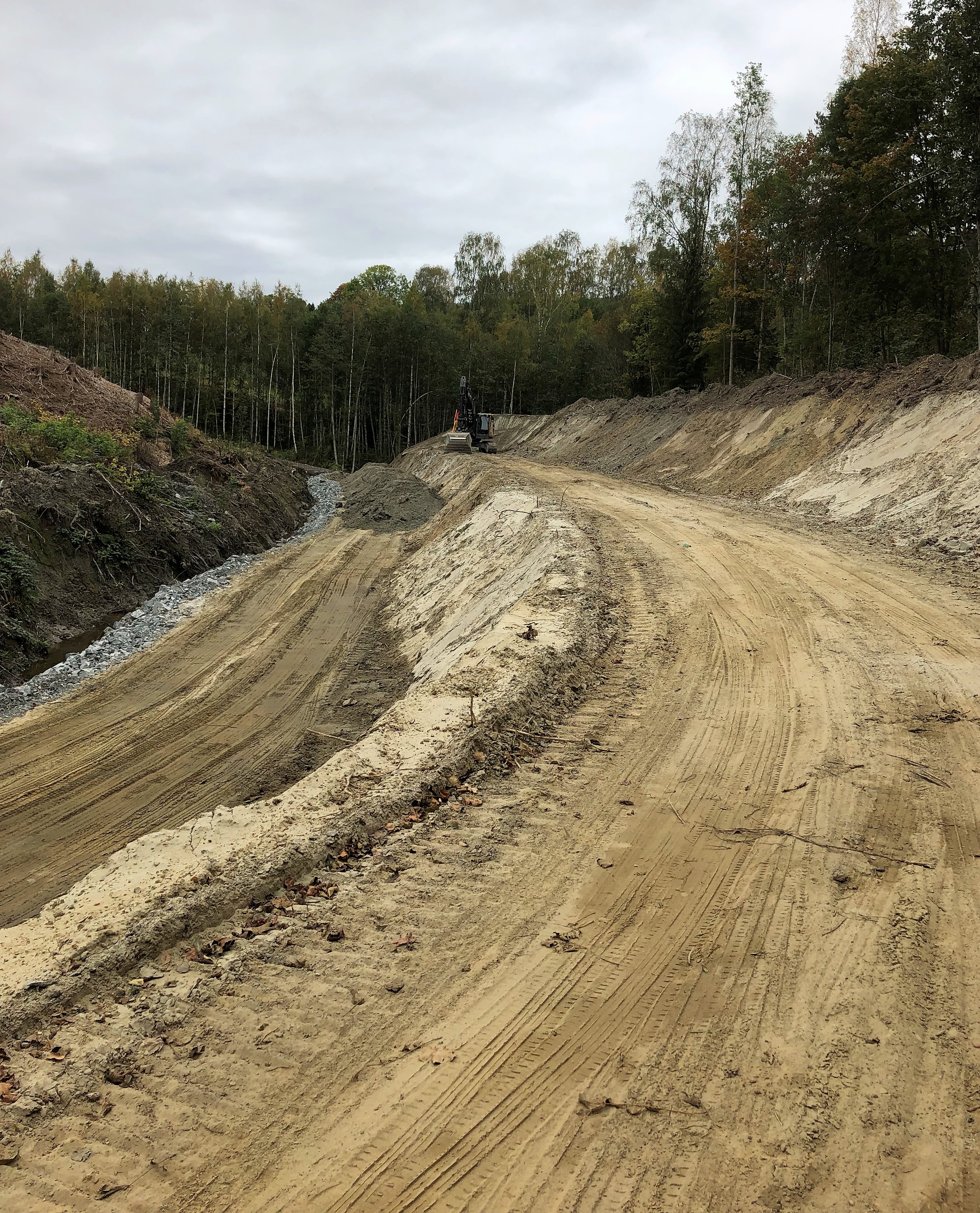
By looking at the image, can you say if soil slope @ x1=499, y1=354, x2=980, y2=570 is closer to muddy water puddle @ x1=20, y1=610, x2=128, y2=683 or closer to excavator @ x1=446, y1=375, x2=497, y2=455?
excavator @ x1=446, y1=375, x2=497, y2=455

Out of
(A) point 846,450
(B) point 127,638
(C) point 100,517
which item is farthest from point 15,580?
(A) point 846,450

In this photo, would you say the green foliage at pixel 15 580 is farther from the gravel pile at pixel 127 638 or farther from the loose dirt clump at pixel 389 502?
the loose dirt clump at pixel 389 502

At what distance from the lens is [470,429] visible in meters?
33.9

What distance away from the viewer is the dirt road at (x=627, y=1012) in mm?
2682

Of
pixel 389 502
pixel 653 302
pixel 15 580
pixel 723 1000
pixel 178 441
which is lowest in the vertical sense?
pixel 723 1000

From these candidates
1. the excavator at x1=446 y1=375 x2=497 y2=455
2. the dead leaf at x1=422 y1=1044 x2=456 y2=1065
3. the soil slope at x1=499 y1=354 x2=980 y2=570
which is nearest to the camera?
the dead leaf at x1=422 y1=1044 x2=456 y2=1065

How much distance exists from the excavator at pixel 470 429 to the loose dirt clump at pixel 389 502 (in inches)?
151

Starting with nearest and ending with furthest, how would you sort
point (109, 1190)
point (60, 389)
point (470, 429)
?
point (109, 1190) < point (60, 389) < point (470, 429)

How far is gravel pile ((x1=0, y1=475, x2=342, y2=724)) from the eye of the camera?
10.2 meters

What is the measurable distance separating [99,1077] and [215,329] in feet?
162

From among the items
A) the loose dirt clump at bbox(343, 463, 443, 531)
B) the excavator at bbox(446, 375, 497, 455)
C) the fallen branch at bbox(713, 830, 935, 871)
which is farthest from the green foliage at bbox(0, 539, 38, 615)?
the excavator at bbox(446, 375, 497, 455)

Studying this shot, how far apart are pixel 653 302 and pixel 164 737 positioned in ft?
121

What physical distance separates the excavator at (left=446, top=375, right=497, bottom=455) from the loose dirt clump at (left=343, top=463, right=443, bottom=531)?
3.83 m

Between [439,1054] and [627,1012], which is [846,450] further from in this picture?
[439,1054]
